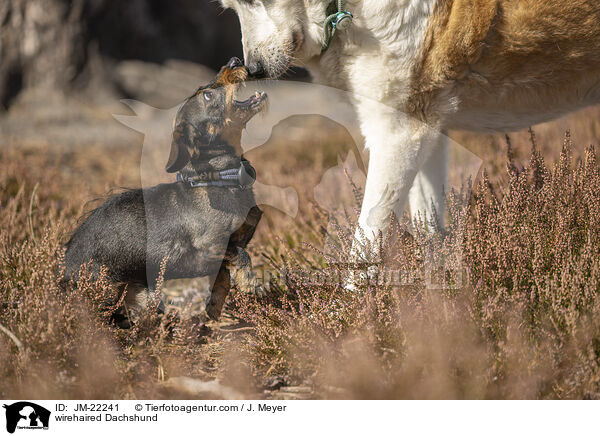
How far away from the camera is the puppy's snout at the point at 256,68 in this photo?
118 inches

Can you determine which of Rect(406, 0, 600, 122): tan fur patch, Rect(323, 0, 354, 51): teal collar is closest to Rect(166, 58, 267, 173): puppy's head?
Rect(323, 0, 354, 51): teal collar

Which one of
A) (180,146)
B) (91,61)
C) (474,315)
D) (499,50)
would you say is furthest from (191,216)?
(91,61)

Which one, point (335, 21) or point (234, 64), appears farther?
point (234, 64)

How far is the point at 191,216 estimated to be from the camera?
3.11 m

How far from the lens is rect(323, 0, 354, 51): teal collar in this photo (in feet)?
9.05

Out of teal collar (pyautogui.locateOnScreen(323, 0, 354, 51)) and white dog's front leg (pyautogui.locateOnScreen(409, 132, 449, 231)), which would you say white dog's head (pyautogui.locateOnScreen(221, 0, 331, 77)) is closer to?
teal collar (pyautogui.locateOnScreen(323, 0, 354, 51))

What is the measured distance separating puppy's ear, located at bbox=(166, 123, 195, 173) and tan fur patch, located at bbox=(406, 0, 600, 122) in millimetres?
1218

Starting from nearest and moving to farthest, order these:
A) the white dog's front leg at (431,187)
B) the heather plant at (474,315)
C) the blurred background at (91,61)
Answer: the heather plant at (474,315) < the white dog's front leg at (431,187) < the blurred background at (91,61)

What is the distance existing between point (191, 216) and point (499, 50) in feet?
6.09

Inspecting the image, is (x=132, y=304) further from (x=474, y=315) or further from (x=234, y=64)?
(x=474, y=315)

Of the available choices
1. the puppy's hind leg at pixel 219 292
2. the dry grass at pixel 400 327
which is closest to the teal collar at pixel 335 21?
A: the dry grass at pixel 400 327

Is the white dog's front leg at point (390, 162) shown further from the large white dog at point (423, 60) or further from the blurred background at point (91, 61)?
the blurred background at point (91, 61)
